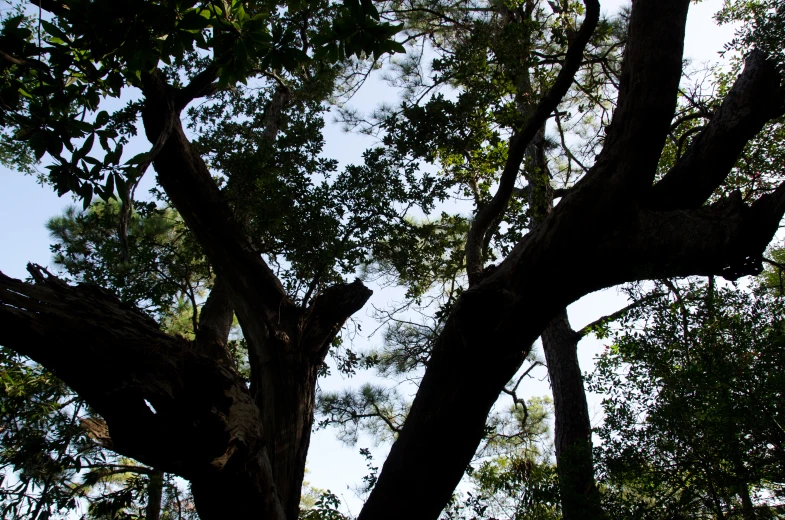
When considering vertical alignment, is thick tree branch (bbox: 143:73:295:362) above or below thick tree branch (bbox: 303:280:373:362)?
above

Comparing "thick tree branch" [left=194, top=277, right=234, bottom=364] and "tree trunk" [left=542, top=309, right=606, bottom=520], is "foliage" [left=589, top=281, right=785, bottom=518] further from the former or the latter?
"thick tree branch" [left=194, top=277, right=234, bottom=364]

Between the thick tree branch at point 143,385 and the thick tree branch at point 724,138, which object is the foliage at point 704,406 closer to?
the thick tree branch at point 724,138

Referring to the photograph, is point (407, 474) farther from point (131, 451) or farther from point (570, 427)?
point (570, 427)

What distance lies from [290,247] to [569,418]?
342 cm

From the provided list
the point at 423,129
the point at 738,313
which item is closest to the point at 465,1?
the point at 423,129

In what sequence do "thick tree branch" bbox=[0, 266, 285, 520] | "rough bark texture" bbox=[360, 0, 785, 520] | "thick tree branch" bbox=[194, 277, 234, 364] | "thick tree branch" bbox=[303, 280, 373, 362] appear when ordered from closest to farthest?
"thick tree branch" bbox=[0, 266, 285, 520], "rough bark texture" bbox=[360, 0, 785, 520], "thick tree branch" bbox=[303, 280, 373, 362], "thick tree branch" bbox=[194, 277, 234, 364]

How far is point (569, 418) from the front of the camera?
542 centimetres

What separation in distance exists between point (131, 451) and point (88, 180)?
1154 millimetres

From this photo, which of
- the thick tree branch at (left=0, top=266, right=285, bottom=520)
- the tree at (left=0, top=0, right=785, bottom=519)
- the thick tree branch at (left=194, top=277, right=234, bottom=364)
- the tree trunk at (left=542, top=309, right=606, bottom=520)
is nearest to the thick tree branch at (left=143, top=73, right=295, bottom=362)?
the tree at (left=0, top=0, right=785, bottom=519)

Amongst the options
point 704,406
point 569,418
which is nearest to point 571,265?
point 704,406

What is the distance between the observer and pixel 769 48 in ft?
14.8

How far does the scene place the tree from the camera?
2057 millimetres

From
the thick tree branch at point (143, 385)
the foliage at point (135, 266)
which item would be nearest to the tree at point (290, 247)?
the thick tree branch at point (143, 385)

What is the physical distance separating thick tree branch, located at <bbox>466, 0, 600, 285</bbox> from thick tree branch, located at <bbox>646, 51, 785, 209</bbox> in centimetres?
87
